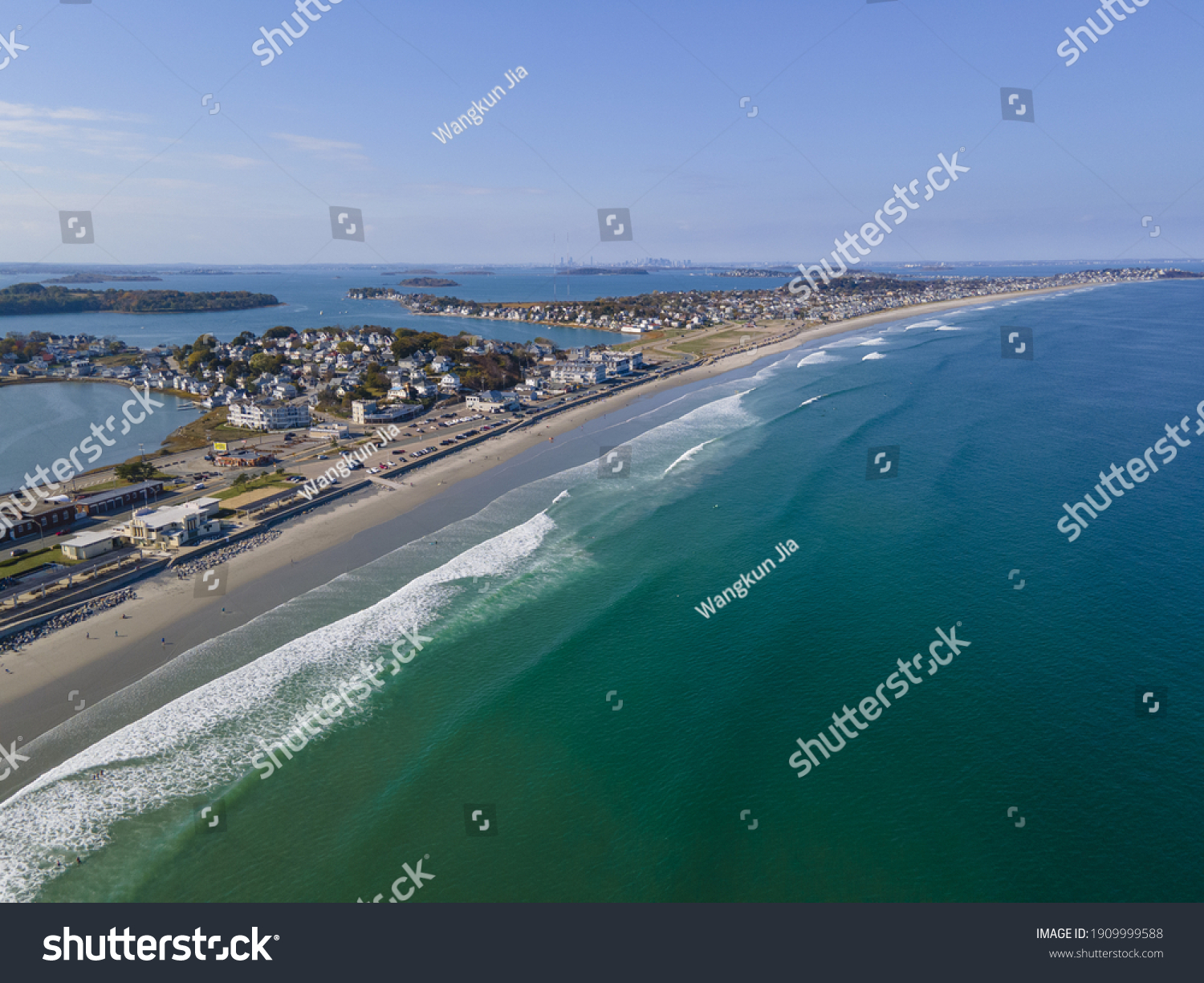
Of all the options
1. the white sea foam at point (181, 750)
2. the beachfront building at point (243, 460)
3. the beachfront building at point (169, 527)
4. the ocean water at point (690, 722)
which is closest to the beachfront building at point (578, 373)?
the beachfront building at point (243, 460)

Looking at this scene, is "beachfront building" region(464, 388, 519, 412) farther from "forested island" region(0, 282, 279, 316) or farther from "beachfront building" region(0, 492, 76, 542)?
"forested island" region(0, 282, 279, 316)

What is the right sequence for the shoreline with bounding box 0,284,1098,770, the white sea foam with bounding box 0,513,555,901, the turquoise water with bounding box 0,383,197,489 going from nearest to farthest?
the white sea foam with bounding box 0,513,555,901
the shoreline with bounding box 0,284,1098,770
the turquoise water with bounding box 0,383,197,489

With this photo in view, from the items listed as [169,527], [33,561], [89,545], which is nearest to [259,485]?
[169,527]

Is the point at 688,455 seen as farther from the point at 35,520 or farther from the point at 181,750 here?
the point at 35,520

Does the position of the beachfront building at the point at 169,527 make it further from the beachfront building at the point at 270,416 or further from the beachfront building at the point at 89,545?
the beachfront building at the point at 270,416

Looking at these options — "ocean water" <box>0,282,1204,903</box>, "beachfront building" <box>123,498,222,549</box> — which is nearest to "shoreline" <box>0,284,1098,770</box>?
"ocean water" <box>0,282,1204,903</box>

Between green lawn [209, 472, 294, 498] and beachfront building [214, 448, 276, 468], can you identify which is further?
beachfront building [214, 448, 276, 468]
